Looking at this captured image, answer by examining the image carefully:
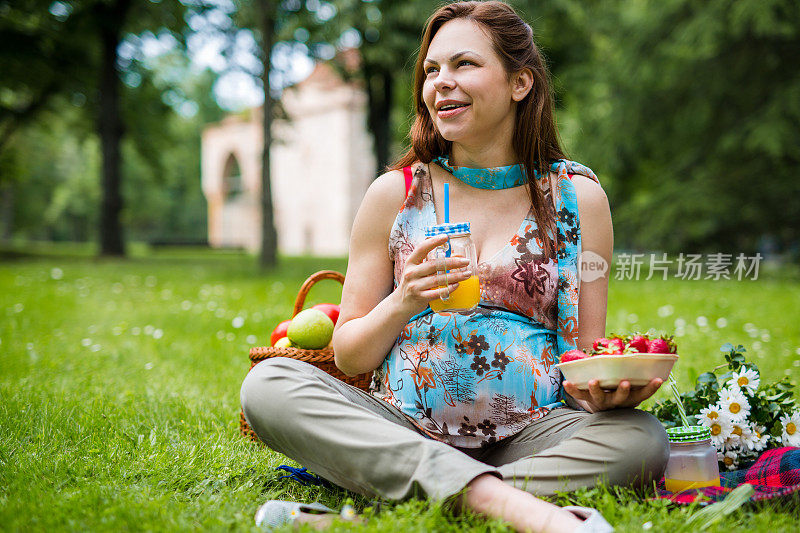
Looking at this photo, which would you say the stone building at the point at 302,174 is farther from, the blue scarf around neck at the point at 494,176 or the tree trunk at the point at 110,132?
the blue scarf around neck at the point at 494,176

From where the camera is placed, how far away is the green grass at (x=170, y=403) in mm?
2287

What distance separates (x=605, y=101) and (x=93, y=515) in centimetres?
1594

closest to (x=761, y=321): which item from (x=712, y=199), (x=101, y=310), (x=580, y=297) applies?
(x=580, y=297)

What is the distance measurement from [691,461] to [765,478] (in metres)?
0.38

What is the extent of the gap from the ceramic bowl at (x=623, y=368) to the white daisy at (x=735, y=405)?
773 mm

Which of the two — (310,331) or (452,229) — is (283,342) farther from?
(452,229)

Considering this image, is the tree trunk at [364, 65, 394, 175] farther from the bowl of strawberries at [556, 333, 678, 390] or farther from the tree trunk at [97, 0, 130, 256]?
the bowl of strawberries at [556, 333, 678, 390]

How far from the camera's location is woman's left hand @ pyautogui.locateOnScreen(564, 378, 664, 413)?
2254 mm

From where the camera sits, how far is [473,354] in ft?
8.34

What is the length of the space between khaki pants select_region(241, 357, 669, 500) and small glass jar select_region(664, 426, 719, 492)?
0.38 ft

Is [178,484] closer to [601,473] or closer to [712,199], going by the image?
[601,473]

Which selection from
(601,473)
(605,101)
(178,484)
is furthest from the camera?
(605,101)

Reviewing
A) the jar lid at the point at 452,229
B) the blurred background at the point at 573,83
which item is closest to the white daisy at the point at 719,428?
the jar lid at the point at 452,229

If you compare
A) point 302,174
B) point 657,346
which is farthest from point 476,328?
point 302,174
